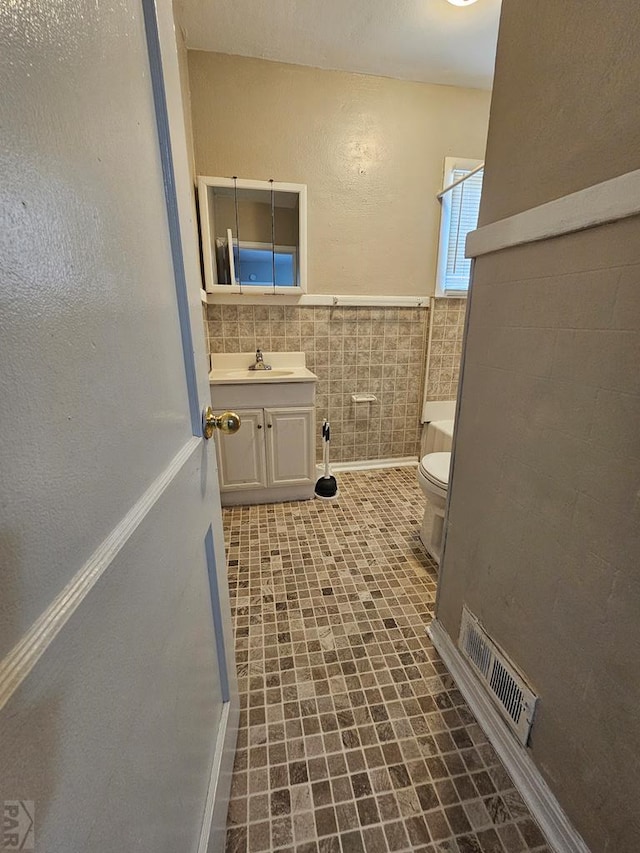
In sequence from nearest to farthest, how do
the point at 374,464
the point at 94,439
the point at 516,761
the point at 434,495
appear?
1. the point at 94,439
2. the point at 516,761
3. the point at 434,495
4. the point at 374,464

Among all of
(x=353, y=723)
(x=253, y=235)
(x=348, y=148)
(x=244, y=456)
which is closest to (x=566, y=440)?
(x=353, y=723)

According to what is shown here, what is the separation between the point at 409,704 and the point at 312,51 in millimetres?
3251

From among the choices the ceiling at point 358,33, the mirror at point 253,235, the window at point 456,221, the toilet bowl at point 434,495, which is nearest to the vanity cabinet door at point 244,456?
the mirror at point 253,235

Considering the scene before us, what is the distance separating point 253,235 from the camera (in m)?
2.33

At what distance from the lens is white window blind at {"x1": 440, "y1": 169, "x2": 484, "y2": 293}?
8.09 ft

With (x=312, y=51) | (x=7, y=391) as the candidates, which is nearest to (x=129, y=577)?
(x=7, y=391)

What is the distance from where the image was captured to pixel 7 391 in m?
0.26

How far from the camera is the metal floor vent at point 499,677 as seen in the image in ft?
3.09

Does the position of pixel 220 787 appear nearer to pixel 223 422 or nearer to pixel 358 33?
pixel 223 422

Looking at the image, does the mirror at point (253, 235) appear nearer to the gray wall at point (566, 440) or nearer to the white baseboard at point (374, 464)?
the white baseboard at point (374, 464)

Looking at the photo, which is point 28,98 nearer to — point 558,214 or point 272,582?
point 558,214

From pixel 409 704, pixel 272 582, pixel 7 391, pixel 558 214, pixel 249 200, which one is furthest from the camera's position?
pixel 249 200

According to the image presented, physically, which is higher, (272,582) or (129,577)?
(129,577)

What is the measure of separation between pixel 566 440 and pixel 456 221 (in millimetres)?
2318
